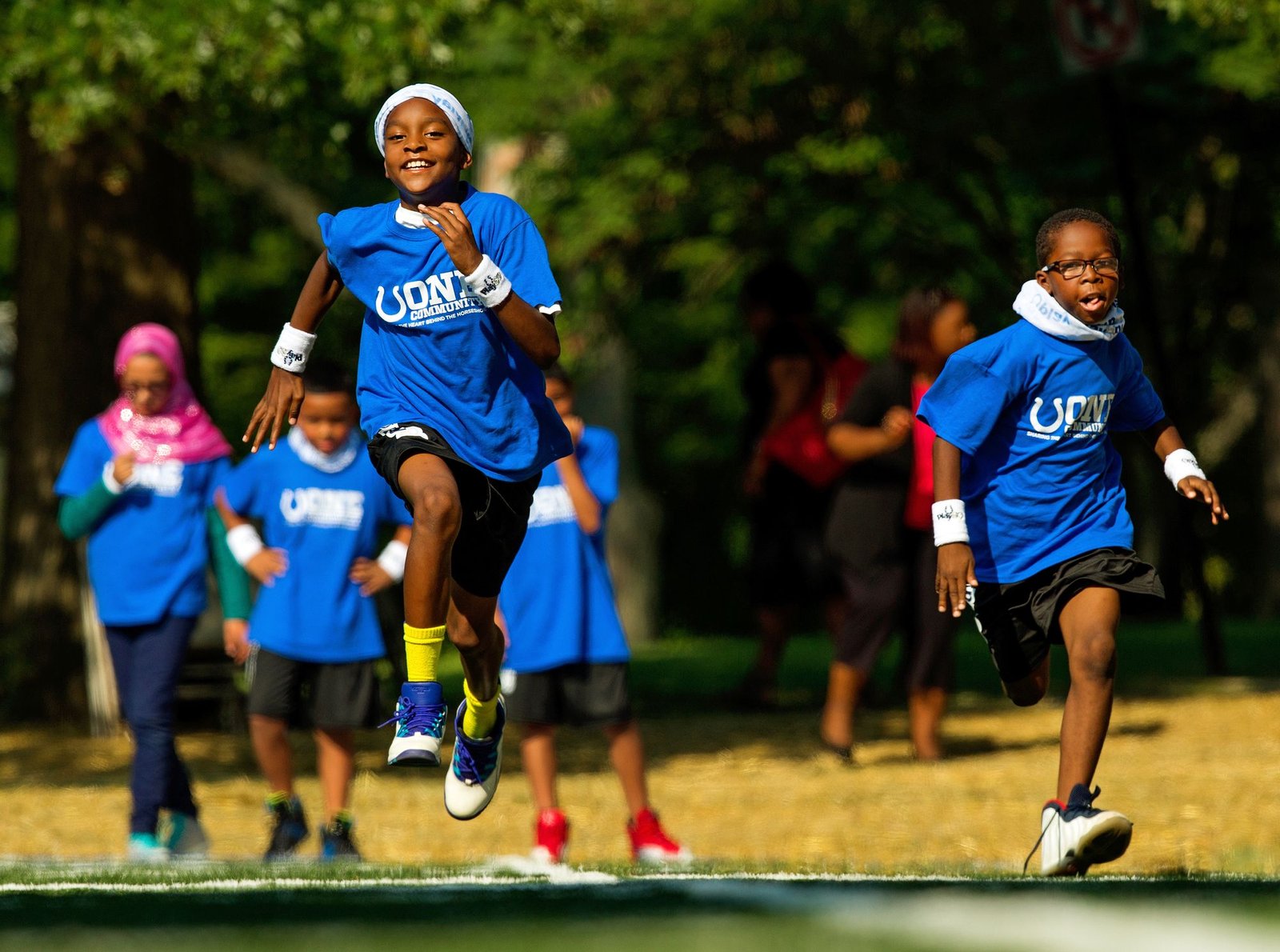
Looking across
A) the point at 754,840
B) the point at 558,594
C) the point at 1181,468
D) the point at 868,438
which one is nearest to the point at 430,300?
the point at 1181,468

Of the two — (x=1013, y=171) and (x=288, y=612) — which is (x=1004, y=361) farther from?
(x=1013, y=171)

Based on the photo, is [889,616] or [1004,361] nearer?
[1004,361]

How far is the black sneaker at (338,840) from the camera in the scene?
803 cm

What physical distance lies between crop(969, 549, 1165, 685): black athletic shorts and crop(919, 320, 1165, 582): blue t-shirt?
4 cm

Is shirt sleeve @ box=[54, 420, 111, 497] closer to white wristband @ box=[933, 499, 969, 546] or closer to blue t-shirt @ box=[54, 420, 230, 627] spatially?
blue t-shirt @ box=[54, 420, 230, 627]

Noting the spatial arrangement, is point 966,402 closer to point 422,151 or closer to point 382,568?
point 422,151

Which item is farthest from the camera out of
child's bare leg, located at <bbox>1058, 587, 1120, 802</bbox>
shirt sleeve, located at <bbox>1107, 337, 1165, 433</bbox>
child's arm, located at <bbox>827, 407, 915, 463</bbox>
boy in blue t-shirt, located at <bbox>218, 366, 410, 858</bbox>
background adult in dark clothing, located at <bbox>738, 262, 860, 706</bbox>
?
background adult in dark clothing, located at <bbox>738, 262, 860, 706</bbox>

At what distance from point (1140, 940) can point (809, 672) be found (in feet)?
40.6

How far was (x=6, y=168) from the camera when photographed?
24.6m

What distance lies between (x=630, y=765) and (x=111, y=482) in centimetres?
230

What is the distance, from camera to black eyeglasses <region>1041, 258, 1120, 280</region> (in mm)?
6090

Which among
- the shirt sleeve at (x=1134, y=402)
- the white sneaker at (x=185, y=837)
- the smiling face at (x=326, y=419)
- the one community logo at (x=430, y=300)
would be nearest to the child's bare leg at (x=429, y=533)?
the one community logo at (x=430, y=300)

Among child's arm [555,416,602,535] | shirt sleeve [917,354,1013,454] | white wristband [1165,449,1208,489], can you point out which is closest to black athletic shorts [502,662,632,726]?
child's arm [555,416,602,535]

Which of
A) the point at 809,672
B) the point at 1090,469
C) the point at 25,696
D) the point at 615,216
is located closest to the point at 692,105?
the point at 615,216
